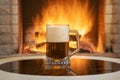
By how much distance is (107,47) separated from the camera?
266 centimetres

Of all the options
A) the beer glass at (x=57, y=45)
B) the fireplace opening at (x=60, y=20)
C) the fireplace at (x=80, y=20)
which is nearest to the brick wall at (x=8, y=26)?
the fireplace at (x=80, y=20)


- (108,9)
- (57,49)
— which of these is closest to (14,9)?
(108,9)

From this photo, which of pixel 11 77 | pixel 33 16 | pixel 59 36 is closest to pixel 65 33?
pixel 59 36

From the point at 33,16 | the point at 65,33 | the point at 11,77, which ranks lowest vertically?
the point at 11,77

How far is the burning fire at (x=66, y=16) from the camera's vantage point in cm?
279

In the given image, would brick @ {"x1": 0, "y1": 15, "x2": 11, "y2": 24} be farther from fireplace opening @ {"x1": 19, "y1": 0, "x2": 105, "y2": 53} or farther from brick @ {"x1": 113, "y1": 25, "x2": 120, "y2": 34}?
brick @ {"x1": 113, "y1": 25, "x2": 120, "y2": 34}

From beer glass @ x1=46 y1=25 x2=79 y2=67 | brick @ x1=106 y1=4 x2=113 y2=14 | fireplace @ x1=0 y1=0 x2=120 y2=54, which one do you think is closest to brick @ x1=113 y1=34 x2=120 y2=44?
fireplace @ x1=0 y1=0 x2=120 y2=54

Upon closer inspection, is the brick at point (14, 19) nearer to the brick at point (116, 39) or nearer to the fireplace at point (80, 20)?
the fireplace at point (80, 20)

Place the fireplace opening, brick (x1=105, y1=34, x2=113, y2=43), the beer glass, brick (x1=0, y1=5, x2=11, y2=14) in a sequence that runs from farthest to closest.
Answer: the fireplace opening, brick (x1=105, y1=34, x2=113, y2=43), brick (x1=0, y1=5, x2=11, y2=14), the beer glass

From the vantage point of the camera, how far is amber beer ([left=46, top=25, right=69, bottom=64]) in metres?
0.88

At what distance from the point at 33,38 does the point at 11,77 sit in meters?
2.16

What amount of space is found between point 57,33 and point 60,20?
1938 mm

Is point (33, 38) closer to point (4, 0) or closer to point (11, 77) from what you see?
point (4, 0)

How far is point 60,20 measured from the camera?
281cm
